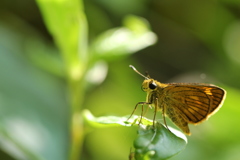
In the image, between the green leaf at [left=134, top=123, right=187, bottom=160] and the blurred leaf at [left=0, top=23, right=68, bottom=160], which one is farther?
the blurred leaf at [left=0, top=23, right=68, bottom=160]

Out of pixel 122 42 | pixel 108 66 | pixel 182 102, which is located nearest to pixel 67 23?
pixel 122 42

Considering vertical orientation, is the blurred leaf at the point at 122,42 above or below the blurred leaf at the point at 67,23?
above

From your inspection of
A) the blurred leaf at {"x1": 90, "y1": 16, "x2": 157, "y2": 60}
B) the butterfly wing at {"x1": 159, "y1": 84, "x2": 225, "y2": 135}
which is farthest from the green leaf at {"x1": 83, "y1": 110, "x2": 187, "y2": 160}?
the blurred leaf at {"x1": 90, "y1": 16, "x2": 157, "y2": 60}

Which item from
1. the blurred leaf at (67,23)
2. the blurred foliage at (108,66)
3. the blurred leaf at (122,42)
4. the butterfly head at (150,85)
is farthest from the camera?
the blurred foliage at (108,66)

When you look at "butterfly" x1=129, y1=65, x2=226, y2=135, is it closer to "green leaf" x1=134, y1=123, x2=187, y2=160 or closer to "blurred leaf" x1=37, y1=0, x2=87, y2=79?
"blurred leaf" x1=37, y1=0, x2=87, y2=79

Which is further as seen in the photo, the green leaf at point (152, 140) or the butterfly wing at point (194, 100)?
the butterfly wing at point (194, 100)

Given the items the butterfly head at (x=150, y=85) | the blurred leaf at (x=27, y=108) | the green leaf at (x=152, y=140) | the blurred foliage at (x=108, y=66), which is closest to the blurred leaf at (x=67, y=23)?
the blurred foliage at (x=108, y=66)

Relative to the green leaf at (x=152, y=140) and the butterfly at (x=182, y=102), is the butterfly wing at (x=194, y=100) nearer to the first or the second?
the butterfly at (x=182, y=102)
